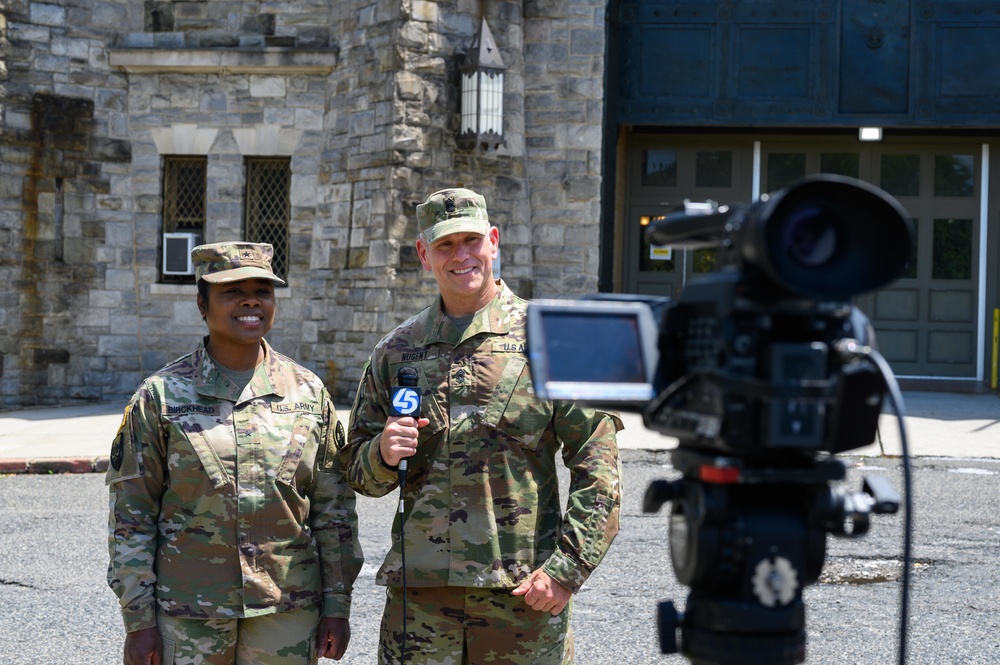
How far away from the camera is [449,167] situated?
42.9ft

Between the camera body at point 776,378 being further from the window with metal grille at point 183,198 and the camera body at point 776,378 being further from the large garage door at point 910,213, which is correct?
the large garage door at point 910,213

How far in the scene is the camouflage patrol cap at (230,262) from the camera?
337cm

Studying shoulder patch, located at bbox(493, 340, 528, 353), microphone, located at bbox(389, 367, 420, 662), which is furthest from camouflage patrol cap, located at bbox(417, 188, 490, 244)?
microphone, located at bbox(389, 367, 420, 662)

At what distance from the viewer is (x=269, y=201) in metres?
14.2

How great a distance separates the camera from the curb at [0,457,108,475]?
32.2 feet

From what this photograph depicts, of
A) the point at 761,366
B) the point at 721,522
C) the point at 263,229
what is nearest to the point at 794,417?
the point at 761,366

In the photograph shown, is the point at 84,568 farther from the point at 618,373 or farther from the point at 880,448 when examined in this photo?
the point at 880,448

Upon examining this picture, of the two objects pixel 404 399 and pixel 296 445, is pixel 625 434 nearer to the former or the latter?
pixel 296 445

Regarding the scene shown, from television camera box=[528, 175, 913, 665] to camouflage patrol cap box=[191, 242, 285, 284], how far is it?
69.7 inches

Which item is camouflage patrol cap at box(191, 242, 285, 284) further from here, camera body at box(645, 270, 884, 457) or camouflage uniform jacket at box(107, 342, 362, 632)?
camera body at box(645, 270, 884, 457)

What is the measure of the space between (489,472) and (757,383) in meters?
1.64

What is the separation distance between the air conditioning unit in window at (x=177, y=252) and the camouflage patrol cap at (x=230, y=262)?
36.4ft

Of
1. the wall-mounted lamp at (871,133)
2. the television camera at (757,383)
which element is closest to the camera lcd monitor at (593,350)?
the television camera at (757,383)

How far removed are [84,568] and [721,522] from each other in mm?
5536
